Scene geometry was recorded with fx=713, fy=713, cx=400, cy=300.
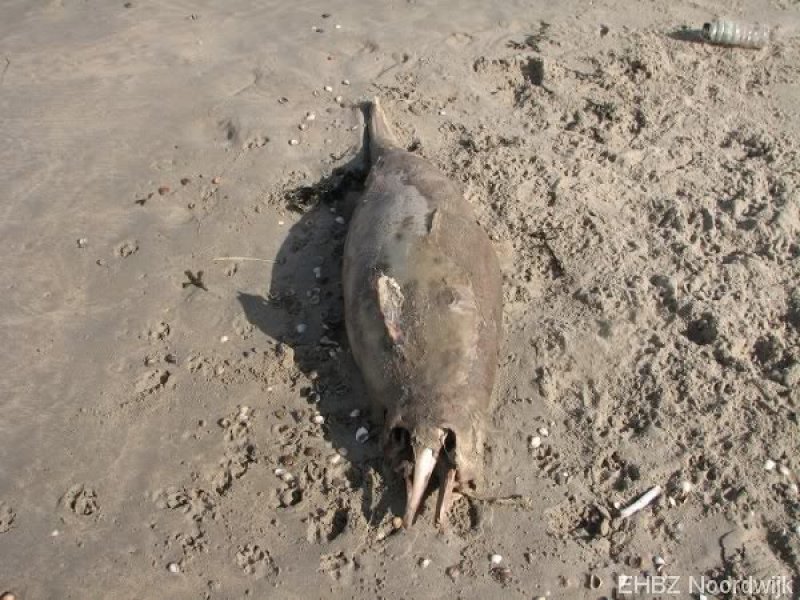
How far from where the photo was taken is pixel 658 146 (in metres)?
5.93

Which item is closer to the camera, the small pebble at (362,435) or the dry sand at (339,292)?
the dry sand at (339,292)

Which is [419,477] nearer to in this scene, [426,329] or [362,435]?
[362,435]

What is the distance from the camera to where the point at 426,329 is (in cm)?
397

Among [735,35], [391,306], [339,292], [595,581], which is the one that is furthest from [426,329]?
[735,35]

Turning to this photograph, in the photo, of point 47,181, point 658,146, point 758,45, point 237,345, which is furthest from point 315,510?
point 758,45

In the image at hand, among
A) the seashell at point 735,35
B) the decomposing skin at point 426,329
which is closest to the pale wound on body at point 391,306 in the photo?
the decomposing skin at point 426,329

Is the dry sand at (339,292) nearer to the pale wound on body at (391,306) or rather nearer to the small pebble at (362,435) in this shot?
the small pebble at (362,435)

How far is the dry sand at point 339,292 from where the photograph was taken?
388 cm

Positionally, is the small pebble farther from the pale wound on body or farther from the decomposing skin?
the pale wound on body

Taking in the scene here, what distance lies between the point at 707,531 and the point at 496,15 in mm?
5473

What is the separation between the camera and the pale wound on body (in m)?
3.99

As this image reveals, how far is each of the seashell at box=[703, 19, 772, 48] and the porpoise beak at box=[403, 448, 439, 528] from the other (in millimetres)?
5296

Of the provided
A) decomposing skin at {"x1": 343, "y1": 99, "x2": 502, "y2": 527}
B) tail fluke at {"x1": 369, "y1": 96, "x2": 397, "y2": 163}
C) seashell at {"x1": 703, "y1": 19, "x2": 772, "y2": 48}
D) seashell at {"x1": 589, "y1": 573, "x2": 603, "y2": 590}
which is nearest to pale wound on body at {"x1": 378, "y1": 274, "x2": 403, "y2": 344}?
decomposing skin at {"x1": 343, "y1": 99, "x2": 502, "y2": 527}

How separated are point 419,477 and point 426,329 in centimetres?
80
